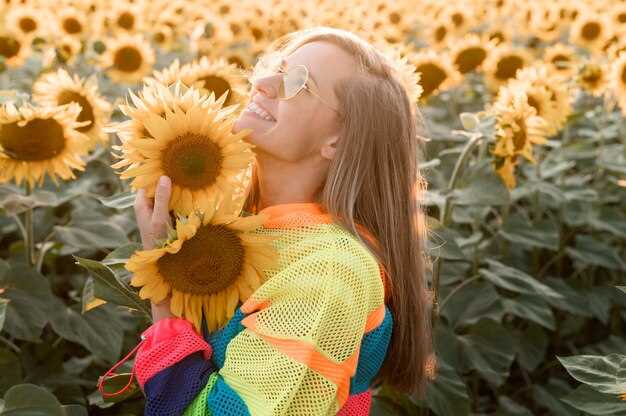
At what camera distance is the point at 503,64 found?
14.2 ft

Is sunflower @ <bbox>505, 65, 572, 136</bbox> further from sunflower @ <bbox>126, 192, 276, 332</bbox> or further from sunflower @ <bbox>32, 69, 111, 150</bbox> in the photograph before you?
sunflower @ <bbox>126, 192, 276, 332</bbox>

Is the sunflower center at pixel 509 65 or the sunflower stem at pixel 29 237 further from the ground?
the sunflower center at pixel 509 65

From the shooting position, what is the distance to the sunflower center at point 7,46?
151 inches

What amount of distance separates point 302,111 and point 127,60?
2534 millimetres

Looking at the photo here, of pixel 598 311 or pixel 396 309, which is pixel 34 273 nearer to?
pixel 396 309

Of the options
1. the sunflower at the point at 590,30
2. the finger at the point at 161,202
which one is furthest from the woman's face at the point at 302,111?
the sunflower at the point at 590,30

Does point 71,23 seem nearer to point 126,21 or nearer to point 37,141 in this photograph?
point 126,21

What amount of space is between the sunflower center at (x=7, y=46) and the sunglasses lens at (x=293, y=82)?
2.25 m

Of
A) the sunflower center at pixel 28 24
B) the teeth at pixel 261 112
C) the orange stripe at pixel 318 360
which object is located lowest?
the sunflower center at pixel 28 24

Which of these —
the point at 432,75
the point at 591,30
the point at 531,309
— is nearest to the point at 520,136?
the point at 531,309

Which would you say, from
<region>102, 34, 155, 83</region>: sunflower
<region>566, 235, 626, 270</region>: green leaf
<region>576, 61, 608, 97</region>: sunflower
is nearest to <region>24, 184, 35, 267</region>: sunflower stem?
<region>102, 34, 155, 83</region>: sunflower

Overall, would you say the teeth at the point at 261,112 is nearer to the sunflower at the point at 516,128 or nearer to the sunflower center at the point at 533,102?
the sunflower at the point at 516,128

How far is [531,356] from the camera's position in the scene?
10.5ft

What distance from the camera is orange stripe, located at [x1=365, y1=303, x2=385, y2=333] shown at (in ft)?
6.06
